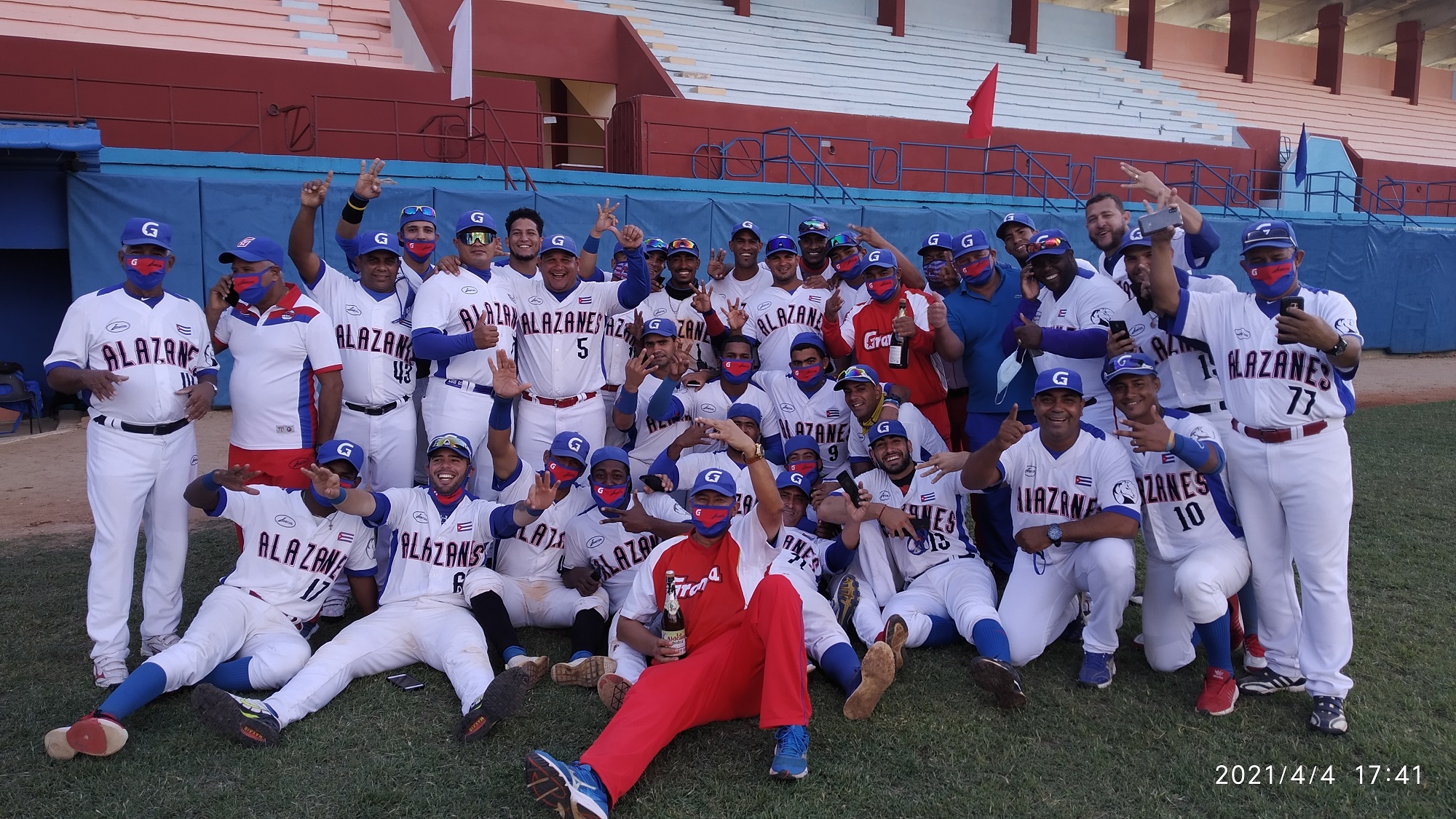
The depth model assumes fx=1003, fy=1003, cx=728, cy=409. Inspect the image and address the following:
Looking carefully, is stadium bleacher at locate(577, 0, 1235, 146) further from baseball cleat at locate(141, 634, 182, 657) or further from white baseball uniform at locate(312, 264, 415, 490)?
baseball cleat at locate(141, 634, 182, 657)

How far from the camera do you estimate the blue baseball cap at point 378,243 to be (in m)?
6.08

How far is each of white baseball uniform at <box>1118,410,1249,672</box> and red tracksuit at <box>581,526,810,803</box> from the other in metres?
1.84

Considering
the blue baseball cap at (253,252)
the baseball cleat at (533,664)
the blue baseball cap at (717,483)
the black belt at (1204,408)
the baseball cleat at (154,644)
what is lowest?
the baseball cleat at (154,644)

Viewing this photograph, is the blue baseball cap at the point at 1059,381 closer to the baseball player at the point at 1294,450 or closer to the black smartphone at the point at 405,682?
the baseball player at the point at 1294,450

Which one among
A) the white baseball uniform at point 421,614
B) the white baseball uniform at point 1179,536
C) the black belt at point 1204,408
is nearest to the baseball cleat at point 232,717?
the white baseball uniform at point 421,614

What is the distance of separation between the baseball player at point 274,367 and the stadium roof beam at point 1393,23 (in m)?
39.1

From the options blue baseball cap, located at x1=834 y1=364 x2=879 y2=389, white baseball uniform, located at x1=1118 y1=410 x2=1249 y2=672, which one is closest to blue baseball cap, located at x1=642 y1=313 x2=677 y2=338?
blue baseball cap, located at x1=834 y1=364 x2=879 y2=389

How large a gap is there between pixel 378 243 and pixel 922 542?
3.71m

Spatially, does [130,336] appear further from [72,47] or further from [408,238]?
[72,47]

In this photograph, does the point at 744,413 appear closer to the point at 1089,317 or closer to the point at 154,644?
the point at 1089,317

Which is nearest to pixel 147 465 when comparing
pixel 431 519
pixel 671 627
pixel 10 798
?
pixel 431 519

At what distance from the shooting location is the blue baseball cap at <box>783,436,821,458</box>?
20.5 ft

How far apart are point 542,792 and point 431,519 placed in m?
2.19

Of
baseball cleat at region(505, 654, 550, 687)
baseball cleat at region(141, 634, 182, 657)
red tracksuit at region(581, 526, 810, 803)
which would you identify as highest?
red tracksuit at region(581, 526, 810, 803)
